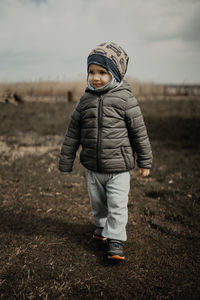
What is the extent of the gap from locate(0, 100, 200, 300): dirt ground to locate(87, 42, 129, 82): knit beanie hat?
1.68m

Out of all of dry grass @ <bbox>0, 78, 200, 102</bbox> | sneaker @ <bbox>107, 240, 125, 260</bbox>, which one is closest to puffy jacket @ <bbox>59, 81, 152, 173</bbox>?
sneaker @ <bbox>107, 240, 125, 260</bbox>

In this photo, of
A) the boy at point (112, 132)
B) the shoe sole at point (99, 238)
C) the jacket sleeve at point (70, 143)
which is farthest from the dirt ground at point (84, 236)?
the jacket sleeve at point (70, 143)

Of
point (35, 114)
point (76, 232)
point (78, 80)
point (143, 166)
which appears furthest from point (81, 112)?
point (78, 80)

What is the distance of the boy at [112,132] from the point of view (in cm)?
217

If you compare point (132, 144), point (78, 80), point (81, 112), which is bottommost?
point (132, 144)

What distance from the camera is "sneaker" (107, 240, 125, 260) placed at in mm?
2201

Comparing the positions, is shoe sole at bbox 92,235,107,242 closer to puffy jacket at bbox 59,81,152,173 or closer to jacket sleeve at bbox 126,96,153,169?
puffy jacket at bbox 59,81,152,173

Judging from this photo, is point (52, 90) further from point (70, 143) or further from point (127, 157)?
point (127, 157)

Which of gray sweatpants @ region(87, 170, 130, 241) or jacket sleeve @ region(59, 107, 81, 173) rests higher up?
jacket sleeve @ region(59, 107, 81, 173)

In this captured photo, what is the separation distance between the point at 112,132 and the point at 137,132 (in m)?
0.22

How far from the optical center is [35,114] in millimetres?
11836

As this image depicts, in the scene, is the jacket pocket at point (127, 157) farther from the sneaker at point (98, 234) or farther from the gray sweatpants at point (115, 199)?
the sneaker at point (98, 234)

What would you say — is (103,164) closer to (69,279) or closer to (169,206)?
(69,279)

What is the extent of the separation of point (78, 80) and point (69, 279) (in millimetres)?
15900
